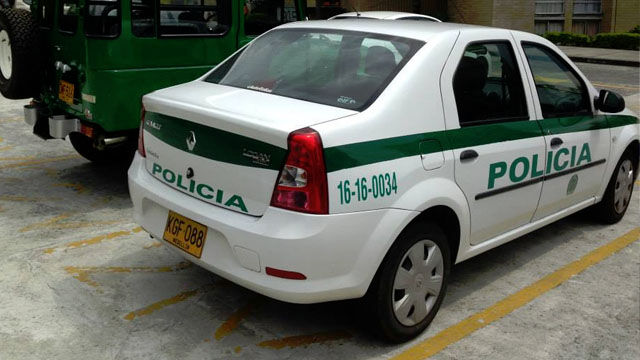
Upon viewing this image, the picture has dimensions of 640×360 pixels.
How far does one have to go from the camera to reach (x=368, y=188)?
3307mm

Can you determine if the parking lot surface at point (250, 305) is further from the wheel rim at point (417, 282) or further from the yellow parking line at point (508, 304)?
the wheel rim at point (417, 282)

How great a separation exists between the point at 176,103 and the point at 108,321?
4.05 feet

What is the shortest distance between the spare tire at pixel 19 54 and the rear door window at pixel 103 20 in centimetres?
78

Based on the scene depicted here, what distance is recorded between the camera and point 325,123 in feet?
10.8

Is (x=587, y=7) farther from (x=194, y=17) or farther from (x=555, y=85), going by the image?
(x=555, y=85)

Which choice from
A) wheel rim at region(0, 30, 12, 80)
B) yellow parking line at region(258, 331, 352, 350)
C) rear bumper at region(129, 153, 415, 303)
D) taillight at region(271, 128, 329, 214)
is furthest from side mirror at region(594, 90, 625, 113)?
wheel rim at region(0, 30, 12, 80)

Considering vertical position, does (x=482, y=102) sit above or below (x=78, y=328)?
above

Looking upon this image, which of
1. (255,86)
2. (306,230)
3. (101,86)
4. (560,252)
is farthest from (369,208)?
(101,86)

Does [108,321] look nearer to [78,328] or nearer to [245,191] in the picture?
[78,328]

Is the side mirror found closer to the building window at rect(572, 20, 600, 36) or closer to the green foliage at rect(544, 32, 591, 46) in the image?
the green foliage at rect(544, 32, 591, 46)

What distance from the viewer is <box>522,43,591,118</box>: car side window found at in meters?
4.57

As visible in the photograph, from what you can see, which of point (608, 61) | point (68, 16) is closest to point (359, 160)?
point (68, 16)

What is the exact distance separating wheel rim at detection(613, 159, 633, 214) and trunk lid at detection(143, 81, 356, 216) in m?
3.13

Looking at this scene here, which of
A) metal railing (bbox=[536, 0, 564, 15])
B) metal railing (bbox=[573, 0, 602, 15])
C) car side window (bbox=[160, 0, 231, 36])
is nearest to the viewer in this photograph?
car side window (bbox=[160, 0, 231, 36])
